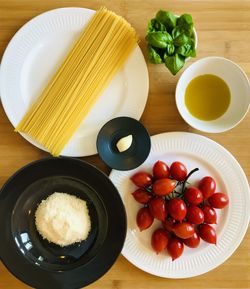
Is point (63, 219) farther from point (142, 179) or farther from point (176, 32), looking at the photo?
point (176, 32)

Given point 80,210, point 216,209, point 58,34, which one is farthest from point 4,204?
point 216,209

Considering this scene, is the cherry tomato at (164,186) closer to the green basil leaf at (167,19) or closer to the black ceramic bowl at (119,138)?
the black ceramic bowl at (119,138)

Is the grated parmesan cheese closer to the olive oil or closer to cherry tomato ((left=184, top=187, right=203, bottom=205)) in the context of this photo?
cherry tomato ((left=184, top=187, right=203, bottom=205))

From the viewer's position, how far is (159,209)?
1.22 metres

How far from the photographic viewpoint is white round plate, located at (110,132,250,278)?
128cm

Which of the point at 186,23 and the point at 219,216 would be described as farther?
the point at 219,216

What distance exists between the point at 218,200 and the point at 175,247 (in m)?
0.19

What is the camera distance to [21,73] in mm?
1263

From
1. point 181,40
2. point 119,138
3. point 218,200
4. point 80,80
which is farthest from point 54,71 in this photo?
point 218,200

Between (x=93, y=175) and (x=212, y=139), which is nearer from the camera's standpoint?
(x=93, y=175)

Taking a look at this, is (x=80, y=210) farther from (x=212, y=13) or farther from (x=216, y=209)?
(x=212, y=13)

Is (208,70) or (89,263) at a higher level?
(208,70)

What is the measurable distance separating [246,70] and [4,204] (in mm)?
834

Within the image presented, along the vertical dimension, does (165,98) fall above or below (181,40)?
below
